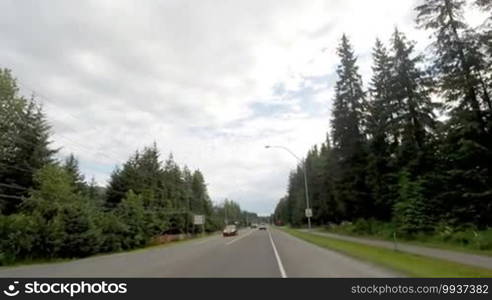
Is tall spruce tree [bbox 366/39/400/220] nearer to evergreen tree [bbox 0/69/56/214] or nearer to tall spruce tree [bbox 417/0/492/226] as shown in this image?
tall spruce tree [bbox 417/0/492/226]

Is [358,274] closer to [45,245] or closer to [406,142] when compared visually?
[45,245]

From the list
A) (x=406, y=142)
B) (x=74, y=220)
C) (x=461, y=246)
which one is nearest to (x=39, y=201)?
(x=74, y=220)

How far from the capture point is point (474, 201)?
84.3 ft

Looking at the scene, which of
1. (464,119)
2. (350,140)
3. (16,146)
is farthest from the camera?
(350,140)

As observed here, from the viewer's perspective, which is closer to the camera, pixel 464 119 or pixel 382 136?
pixel 464 119

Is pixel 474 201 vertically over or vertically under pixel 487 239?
over

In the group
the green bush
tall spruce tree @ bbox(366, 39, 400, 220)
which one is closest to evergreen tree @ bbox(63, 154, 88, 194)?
the green bush

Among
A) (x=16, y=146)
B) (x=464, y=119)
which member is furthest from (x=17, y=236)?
(x=464, y=119)

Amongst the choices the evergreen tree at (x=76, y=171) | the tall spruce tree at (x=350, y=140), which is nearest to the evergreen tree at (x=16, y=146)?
the evergreen tree at (x=76, y=171)

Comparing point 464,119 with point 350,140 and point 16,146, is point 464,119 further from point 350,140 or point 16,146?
point 16,146

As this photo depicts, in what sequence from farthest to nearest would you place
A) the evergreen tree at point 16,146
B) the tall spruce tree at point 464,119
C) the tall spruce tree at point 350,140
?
1. the tall spruce tree at point 350,140
2. the evergreen tree at point 16,146
3. the tall spruce tree at point 464,119

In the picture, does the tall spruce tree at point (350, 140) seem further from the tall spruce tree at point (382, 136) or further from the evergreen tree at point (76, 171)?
the evergreen tree at point (76, 171)

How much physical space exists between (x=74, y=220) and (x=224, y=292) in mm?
23284

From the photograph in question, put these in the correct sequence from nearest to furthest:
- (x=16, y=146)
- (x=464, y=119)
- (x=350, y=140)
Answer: (x=464, y=119) < (x=16, y=146) < (x=350, y=140)
